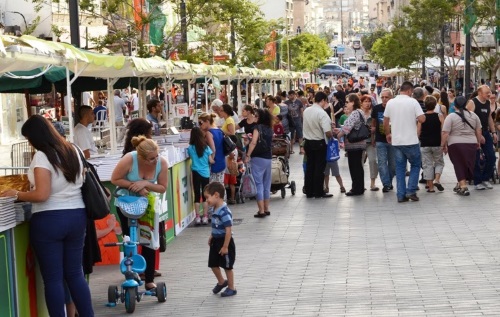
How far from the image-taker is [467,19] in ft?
113

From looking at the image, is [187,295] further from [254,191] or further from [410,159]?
[410,159]

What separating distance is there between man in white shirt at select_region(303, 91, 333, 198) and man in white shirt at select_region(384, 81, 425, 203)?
1161 millimetres

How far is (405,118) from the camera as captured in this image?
17.5 m

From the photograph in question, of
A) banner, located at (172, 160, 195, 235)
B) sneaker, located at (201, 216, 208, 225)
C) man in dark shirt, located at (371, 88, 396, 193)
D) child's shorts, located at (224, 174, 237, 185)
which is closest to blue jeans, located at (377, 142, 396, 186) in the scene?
man in dark shirt, located at (371, 88, 396, 193)

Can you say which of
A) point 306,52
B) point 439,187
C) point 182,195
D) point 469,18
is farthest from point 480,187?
point 306,52

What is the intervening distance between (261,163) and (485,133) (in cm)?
456

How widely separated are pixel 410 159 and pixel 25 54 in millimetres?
9516

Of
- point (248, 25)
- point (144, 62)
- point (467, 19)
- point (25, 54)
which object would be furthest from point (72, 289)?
point (248, 25)

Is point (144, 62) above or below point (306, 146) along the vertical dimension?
above

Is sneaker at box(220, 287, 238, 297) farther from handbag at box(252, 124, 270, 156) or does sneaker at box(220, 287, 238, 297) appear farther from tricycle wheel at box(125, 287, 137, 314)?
handbag at box(252, 124, 270, 156)

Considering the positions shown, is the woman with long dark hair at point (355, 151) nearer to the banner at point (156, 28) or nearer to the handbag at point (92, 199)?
the handbag at point (92, 199)

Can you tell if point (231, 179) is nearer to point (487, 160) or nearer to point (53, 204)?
point (487, 160)

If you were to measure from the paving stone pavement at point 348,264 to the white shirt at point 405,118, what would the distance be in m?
1.03

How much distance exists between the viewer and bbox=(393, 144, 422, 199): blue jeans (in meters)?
17.6
